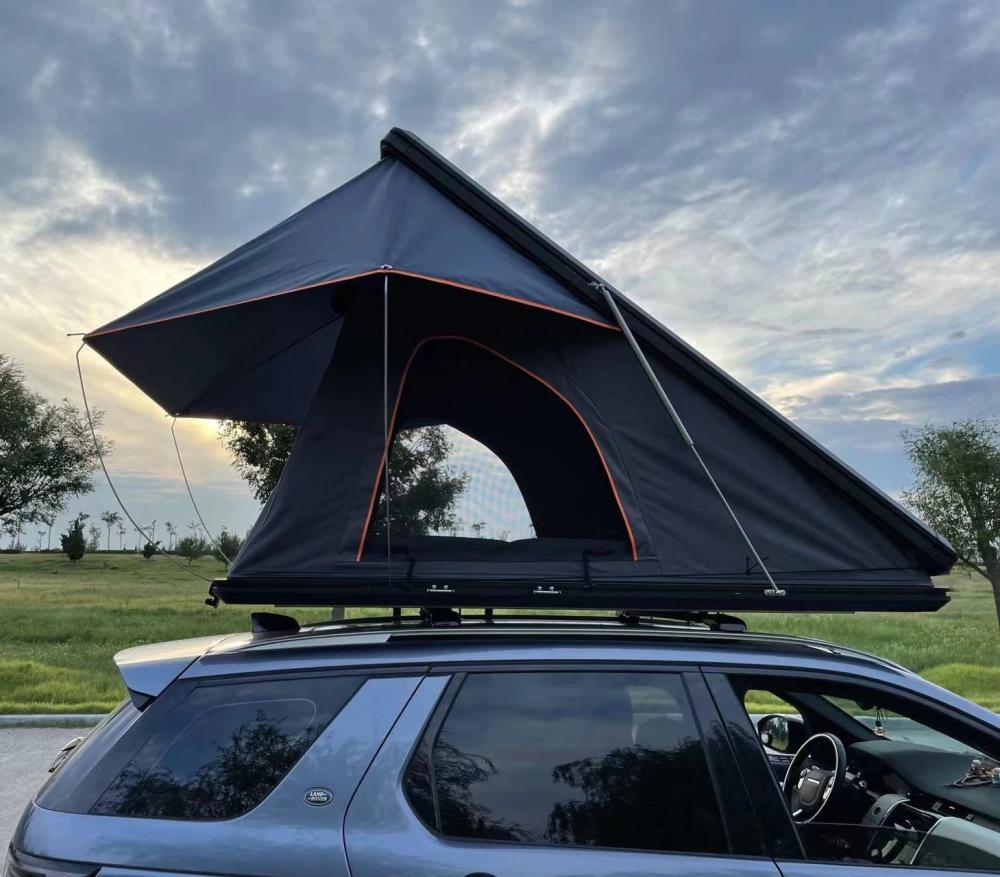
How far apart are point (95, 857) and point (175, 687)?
436 mm

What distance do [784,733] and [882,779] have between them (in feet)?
1.85

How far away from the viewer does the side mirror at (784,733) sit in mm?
3576

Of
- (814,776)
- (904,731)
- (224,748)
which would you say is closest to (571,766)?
(224,748)

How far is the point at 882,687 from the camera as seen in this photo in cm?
237

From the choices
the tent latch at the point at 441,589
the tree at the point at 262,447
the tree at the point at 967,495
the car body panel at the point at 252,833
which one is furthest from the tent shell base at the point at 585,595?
the tree at the point at 967,495

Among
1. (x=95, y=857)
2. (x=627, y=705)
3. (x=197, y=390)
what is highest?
(x=197, y=390)

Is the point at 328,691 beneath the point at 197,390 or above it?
beneath

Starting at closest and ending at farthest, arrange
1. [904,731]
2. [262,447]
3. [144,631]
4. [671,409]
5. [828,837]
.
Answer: [828,837] → [671,409] → [904,731] → [262,447] → [144,631]

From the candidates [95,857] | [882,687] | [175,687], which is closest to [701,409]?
[882,687]

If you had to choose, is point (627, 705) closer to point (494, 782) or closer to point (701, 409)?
point (494, 782)

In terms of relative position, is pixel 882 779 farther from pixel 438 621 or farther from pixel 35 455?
pixel 35 455

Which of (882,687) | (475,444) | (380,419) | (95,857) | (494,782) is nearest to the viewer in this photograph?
(95,857)

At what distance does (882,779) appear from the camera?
10.2 ft

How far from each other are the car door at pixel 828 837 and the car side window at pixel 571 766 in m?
0.12
